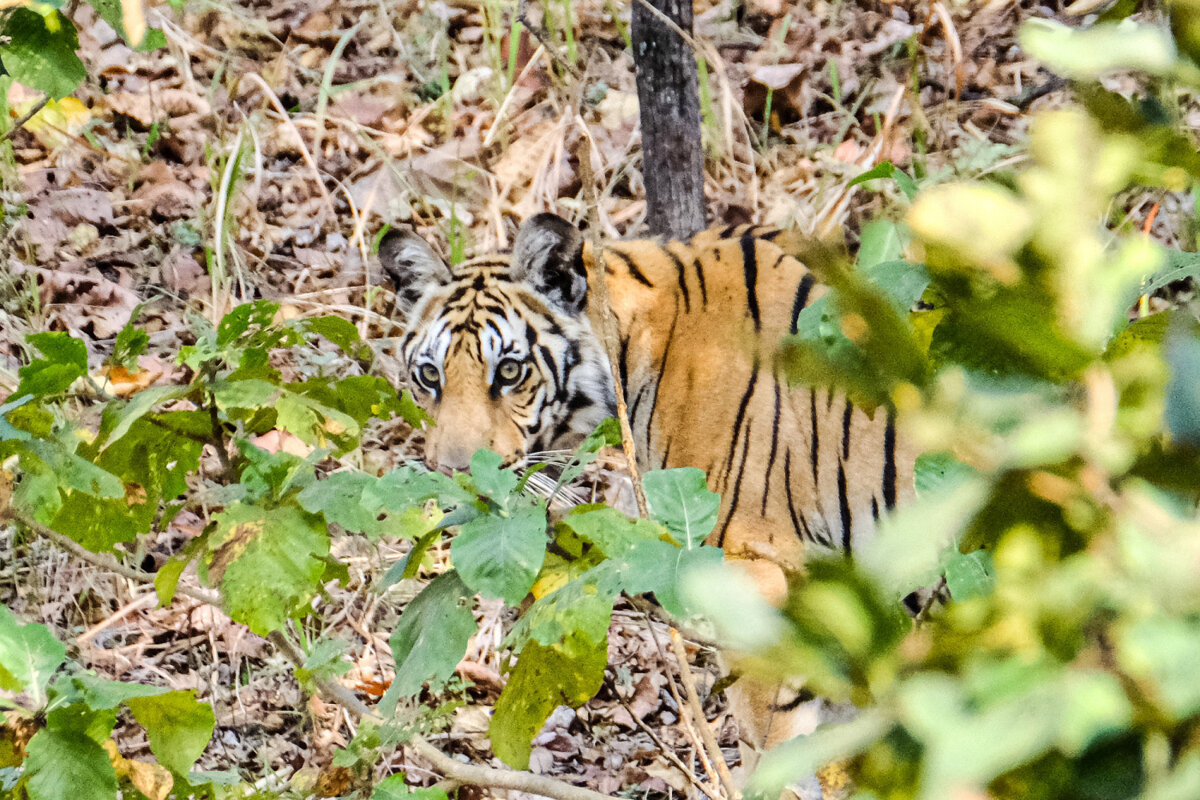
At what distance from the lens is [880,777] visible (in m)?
0.30

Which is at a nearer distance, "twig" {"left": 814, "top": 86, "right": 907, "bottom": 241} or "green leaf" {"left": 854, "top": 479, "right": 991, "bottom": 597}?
"green leaf" {"left": 854, "top": 479, "right": 991, "bottom": 597}

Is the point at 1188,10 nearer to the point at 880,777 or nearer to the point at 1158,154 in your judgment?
the point at 1158,154

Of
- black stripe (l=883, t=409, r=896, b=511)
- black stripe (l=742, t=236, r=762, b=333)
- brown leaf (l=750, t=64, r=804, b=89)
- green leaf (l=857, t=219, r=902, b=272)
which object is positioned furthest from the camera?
brown leaf (l=750, t=64, r=804, b=89)

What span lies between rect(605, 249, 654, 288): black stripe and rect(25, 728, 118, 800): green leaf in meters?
1.88

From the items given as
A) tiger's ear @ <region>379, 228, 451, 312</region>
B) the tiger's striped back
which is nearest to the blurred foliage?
the tiger's striped back

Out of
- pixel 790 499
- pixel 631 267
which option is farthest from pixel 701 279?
pixel 790 499

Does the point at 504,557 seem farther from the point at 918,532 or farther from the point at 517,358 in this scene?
the point at 517,358

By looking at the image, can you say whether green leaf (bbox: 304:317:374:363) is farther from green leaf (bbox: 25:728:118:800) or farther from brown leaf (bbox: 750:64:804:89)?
brown leaf (bbox: 750:64:804:89)

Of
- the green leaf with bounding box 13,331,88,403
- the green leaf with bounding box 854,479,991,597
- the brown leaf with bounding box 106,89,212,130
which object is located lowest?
the brown leaf with bounding box 106,89,212,130

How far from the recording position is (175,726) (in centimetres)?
106

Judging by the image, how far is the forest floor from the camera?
3.05 m

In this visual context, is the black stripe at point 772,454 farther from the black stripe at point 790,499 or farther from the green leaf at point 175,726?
the green leaf at point 175,726

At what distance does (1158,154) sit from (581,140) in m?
0.57

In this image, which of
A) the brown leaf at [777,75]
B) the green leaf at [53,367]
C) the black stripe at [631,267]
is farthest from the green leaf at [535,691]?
the brown leaf at [777,75]
